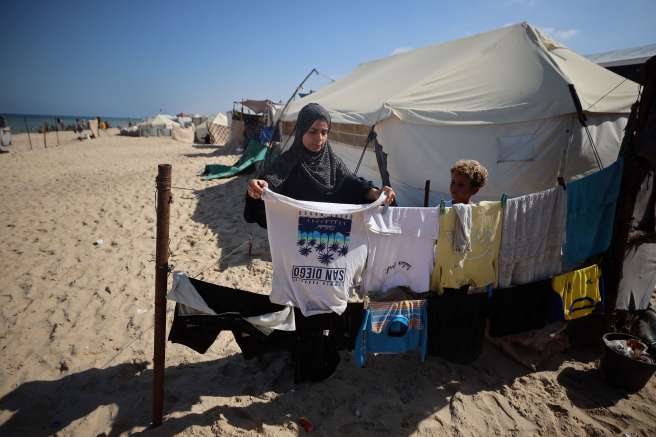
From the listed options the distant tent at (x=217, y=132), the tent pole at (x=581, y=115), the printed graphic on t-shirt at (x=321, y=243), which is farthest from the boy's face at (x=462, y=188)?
the distant tent at (x=217, y=132)

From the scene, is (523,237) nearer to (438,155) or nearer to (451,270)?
(451,270)

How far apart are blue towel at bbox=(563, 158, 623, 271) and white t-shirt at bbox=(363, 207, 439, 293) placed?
44.7 inches

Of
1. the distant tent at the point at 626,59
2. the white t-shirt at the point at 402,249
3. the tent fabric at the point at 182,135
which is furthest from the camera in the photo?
the tent fabric at the point at 182,135

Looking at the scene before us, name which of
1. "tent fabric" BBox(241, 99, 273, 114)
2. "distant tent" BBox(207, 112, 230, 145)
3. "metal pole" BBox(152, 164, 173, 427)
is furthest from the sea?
"metal pole" BBox(152, 164, 173, 427)

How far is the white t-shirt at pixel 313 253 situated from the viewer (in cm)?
192

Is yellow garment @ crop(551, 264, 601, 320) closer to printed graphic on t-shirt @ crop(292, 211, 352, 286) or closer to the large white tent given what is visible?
the large white tent

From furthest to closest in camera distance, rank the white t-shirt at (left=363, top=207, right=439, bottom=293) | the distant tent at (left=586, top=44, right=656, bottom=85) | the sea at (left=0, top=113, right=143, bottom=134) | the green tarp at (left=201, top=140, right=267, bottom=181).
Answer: the sea at (left=0, top=113, right=143, bottom=134)
the distant tent at (left=586, top=44, right=656, bottom=85)
the green tarp at (left=201, top=140, right=267, bottom=181)
the white t-shirt at (left=363, top=207, right=439, bottom=293)

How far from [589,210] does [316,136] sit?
2.14 metres

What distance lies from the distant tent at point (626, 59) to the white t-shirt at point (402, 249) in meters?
12.6

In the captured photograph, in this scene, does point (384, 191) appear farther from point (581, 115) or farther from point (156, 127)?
point (156, 127)

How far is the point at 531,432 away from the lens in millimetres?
2117

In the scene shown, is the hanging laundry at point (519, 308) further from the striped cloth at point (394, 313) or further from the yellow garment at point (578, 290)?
the striped cloth at point (394, 313)

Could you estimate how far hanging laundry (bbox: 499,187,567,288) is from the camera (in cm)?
227

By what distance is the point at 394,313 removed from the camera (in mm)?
2225
